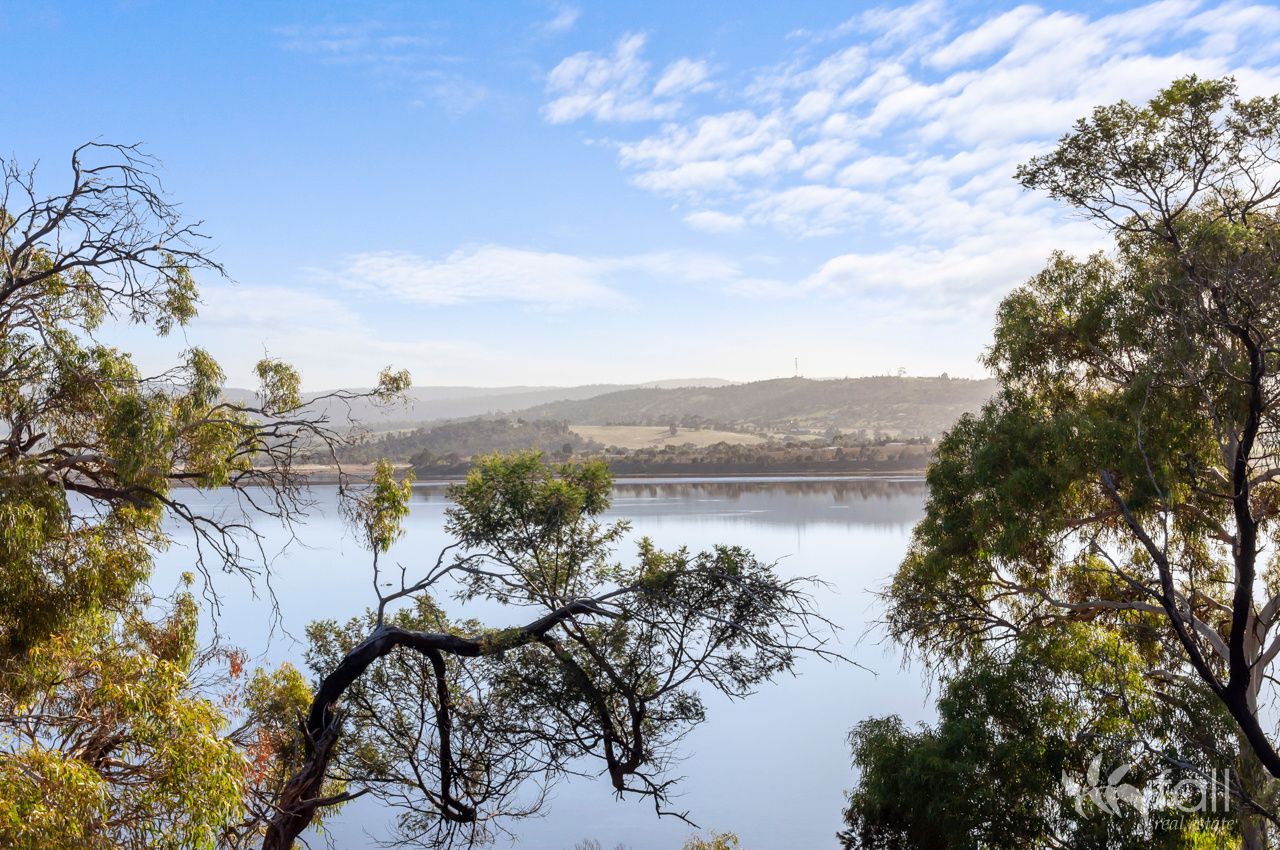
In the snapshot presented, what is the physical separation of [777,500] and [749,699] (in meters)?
20.4

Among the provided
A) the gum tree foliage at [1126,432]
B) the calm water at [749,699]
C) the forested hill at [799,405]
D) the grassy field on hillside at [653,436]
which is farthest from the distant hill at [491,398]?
the gum tree foliage at [1126,432]

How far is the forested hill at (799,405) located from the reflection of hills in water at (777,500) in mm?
19676

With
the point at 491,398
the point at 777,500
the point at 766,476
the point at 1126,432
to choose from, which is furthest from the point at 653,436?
the point at 491,398

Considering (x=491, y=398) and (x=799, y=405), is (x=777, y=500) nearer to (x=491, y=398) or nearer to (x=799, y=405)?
(x=799, y=405)

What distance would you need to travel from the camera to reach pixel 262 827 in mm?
6277

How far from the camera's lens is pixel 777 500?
3728 cm

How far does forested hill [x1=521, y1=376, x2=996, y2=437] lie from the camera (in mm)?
69000

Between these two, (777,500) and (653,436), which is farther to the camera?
(653,436)

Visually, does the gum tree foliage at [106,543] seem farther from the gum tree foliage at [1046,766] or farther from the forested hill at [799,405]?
the forested hill at [799,405]

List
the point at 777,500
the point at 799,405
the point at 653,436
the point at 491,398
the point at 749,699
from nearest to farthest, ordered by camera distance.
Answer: the point at 749,699
the point at 777,500
the point at 653,436
the point at 799,405
the point at 491,398

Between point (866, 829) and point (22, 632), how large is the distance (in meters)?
6.02

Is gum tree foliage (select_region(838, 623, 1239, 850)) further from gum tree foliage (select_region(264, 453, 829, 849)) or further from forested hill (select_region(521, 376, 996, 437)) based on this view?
forested hill (select_region(521, 376, 996, 437))

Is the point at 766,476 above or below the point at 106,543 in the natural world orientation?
below

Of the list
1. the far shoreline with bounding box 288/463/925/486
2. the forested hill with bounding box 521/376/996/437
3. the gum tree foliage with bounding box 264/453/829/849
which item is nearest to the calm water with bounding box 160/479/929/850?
the gum tree foliage with bounding box 264/453/829/849
